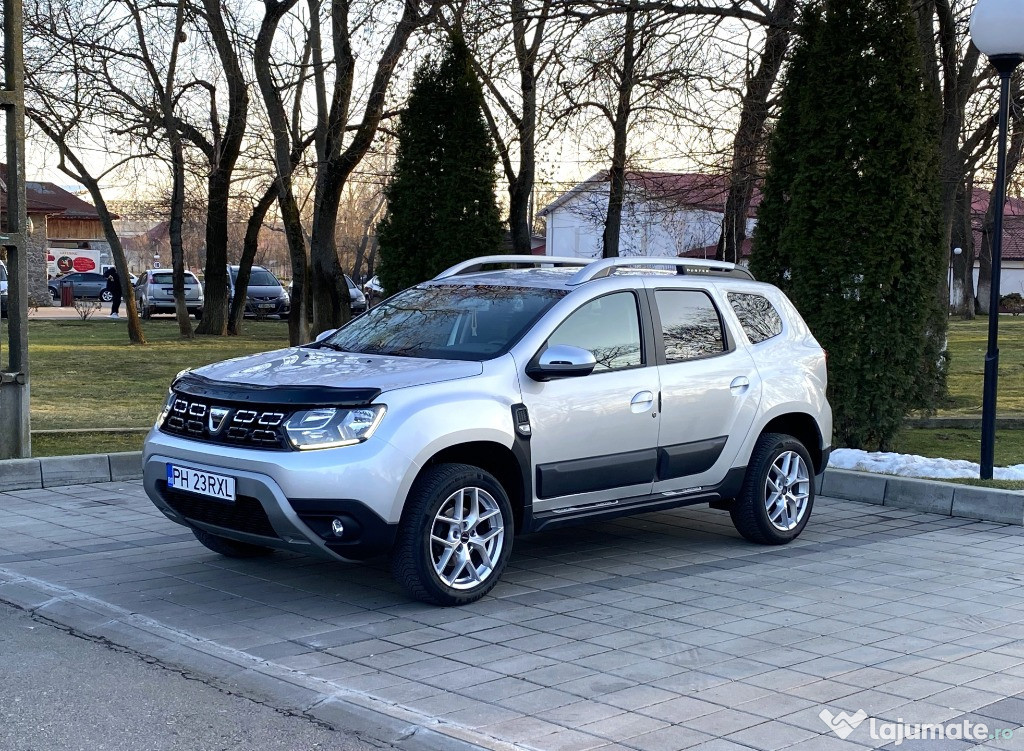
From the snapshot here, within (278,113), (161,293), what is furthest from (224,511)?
(161,293)

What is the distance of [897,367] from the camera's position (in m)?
11.5

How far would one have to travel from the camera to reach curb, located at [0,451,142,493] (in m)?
9.44

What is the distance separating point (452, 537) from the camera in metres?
6.22

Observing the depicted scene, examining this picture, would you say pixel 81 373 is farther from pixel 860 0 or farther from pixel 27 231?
pixel 860 0

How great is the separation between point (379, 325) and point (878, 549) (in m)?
3.49

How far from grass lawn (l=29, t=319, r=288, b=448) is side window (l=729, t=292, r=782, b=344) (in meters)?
5.75

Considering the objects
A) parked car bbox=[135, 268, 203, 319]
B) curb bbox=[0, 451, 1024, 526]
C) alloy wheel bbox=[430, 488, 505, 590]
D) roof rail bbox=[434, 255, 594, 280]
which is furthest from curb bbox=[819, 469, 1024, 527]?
parked car bbox=[135, 268, 203, 319]

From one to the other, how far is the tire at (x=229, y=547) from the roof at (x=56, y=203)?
46576 mm

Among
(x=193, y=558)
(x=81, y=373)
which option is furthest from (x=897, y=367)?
(x=81, y=373)

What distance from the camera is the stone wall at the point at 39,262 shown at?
171 feet

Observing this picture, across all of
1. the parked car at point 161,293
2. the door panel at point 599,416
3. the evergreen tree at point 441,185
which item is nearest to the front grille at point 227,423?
the door panel at point 599,416

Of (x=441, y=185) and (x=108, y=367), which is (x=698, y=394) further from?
(x=108, y=367)

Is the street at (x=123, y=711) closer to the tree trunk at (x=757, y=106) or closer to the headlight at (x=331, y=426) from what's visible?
the headlight at (x=331, y=426)

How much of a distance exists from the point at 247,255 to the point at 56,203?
30770 millimetres
